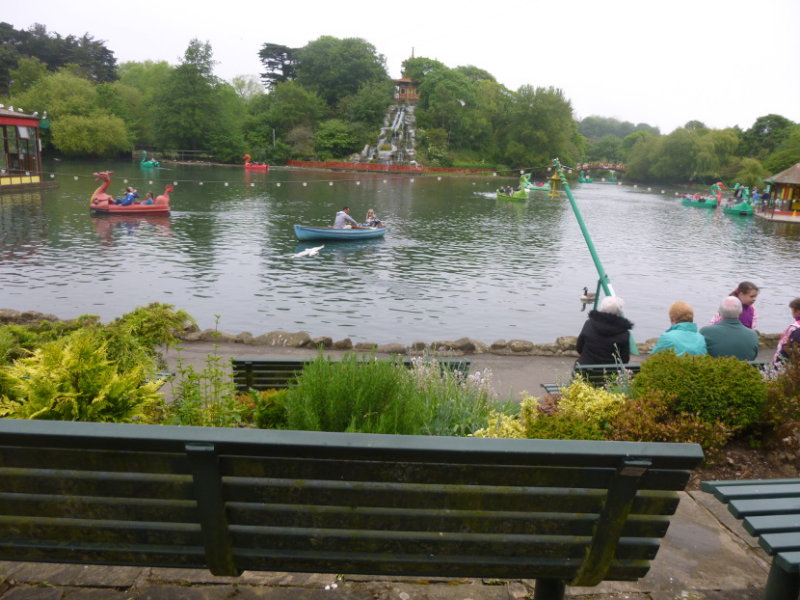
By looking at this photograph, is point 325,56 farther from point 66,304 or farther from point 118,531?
point 118,531

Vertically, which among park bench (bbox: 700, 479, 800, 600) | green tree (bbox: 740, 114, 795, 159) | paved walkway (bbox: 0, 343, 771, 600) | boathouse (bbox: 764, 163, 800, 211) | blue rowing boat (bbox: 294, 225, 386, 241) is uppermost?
green tree (bbox: 740, 114, 795, 159)

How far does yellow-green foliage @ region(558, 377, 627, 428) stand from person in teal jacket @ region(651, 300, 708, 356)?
5.59 feet

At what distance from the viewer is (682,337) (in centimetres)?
613

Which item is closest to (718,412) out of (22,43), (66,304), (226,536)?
(226,536)

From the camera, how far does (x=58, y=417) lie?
2871 millimetres

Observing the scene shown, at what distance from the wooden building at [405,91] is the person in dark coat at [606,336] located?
112 m

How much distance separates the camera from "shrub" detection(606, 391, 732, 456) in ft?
13.3

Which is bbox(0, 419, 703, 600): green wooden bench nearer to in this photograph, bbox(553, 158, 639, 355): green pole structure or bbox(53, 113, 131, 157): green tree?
bbox(553, 158, 639, 355): green pole structure

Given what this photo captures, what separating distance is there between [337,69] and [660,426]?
116m

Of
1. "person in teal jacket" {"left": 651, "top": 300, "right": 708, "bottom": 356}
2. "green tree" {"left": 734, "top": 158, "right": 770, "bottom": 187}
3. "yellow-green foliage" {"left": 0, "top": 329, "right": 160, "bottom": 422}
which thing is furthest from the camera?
"green tree" {"left": 734, "top": 158, "right": 770, "bottom": 187}

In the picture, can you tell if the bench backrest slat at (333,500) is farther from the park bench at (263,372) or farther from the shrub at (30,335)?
the park bench at (263,372)

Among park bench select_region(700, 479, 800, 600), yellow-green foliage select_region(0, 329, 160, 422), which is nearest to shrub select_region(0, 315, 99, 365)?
yellow-green foliage select_region(0, 329, 160, 422)

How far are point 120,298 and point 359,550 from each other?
15824 mm

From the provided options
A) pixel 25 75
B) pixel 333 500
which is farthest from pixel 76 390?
pixel 25 75
